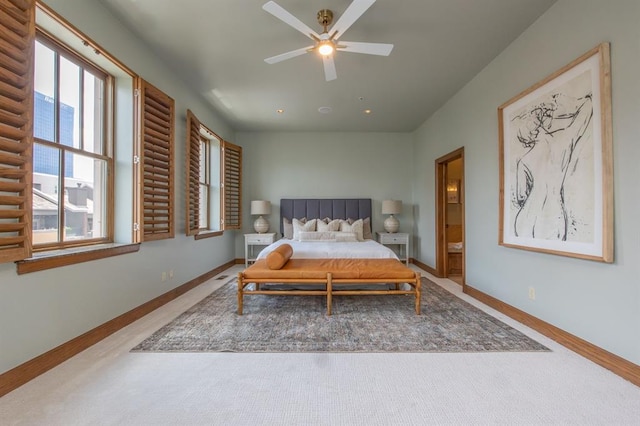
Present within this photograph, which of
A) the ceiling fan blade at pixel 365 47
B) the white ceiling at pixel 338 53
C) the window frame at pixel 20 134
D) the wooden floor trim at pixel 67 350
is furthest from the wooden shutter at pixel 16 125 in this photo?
the ceiling fan blade at pixel 365 47

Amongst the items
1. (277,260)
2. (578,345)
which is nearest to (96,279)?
(277,260)

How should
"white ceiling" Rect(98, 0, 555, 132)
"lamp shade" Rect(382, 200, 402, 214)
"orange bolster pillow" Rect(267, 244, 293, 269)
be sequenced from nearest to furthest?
"white ceiling" Rect(98, 0, 555, 132) → "orange bolster pillow" Rect(267, 244, 293, 269) → "lamp shade" Rect(382, 200, 402, 214)

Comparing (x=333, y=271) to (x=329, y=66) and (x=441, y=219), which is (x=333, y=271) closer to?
(x=329, y=66)

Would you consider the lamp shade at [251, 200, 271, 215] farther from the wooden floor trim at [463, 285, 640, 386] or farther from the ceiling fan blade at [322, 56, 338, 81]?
the wooden floor trim at [463, 285, 640, 386]

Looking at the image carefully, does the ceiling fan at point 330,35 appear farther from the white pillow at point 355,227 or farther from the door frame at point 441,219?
the white pillow at point 355,227

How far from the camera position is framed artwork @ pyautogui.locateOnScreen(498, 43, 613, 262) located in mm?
2080

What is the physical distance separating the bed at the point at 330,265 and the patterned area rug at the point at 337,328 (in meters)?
0.21

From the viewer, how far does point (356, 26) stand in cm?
278

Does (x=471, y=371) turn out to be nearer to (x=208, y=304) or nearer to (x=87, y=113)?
(x=208, y=304)

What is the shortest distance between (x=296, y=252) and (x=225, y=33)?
9.08ft

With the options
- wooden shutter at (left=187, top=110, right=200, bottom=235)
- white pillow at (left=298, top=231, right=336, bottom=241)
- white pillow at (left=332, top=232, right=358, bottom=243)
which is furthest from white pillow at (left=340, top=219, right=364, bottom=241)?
wooden shutter at (left=187, top=110, right=200, bottom=235)

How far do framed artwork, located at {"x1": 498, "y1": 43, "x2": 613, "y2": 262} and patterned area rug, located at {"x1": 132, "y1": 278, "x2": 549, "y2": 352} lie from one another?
0.97m

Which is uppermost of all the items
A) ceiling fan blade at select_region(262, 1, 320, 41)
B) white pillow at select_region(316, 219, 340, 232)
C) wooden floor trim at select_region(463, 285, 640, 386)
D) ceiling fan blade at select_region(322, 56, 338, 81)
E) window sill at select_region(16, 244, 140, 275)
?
ceiling fan blade at select_region(262, 1, 320, 41)

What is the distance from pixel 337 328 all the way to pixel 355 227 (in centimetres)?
298
